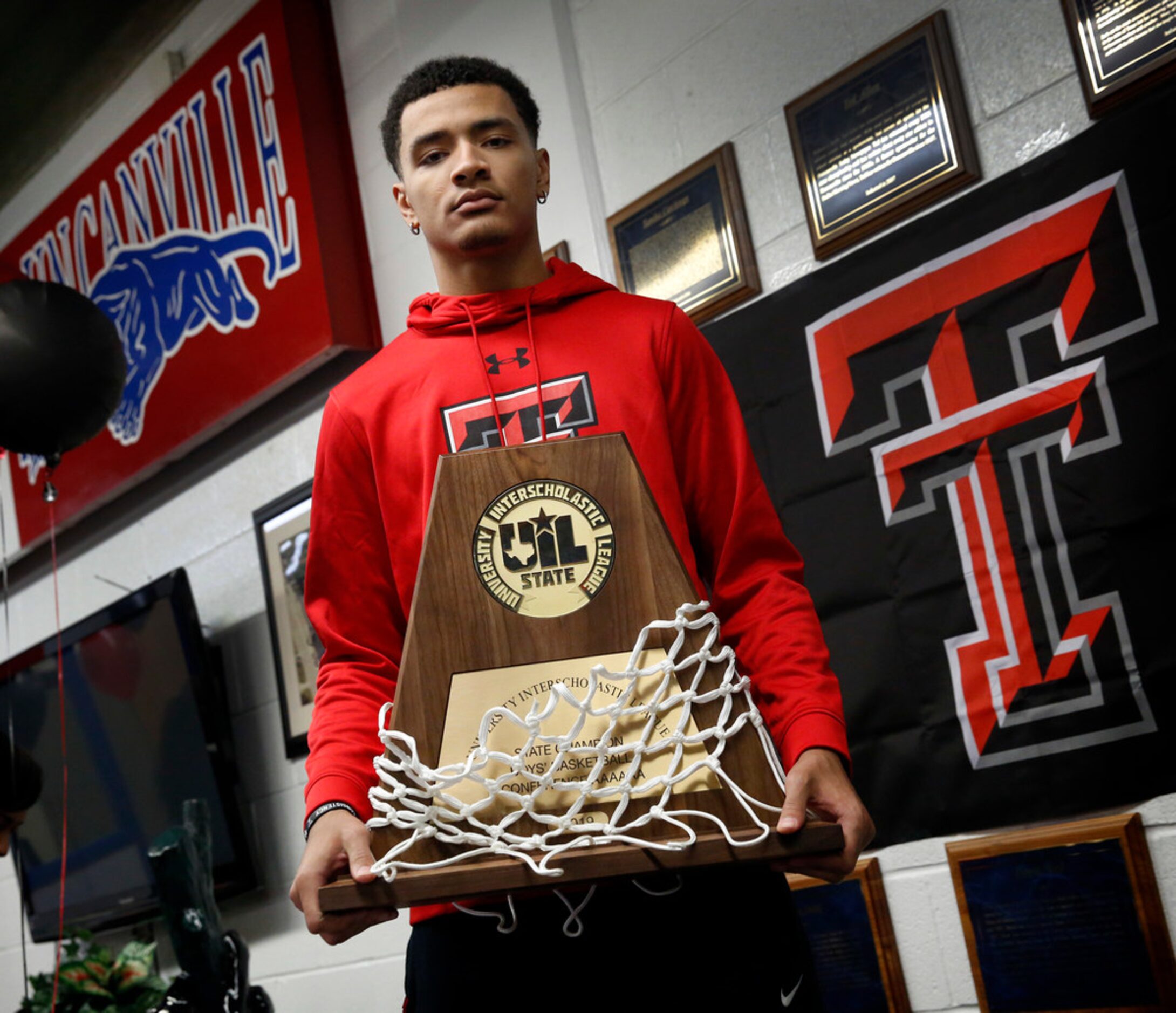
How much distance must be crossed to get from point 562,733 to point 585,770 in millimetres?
30

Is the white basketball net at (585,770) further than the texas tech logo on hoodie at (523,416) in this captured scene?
No

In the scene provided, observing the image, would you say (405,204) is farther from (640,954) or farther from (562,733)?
(640,954)

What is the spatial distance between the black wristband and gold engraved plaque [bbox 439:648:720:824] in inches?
3.9

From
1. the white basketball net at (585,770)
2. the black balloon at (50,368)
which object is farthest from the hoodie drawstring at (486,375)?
the black balloon at (50,368)

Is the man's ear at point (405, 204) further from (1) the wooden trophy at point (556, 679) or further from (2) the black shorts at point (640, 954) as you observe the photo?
(2) the black shorts at point (640, 954)

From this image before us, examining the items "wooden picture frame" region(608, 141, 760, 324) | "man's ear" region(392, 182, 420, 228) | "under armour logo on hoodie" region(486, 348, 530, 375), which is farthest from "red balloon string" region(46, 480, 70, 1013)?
"under armour logo on hoodie" region(486, 348, 530, 375)

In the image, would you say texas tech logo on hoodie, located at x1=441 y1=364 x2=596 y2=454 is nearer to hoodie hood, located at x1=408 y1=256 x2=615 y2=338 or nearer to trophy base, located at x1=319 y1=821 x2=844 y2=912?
hoodie hood, located at x1=408 y1=256 x2=615 y2=338

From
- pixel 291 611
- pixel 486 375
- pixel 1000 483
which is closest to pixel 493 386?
pixel 486 375

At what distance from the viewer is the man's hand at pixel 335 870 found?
75 cm

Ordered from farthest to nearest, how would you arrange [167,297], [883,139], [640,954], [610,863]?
[167,297] → [883,139] → [640,954] → [610,863]

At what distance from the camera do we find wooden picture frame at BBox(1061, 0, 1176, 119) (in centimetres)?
145

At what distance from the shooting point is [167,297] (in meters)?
3.15

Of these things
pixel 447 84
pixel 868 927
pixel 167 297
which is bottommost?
pixel 868 927

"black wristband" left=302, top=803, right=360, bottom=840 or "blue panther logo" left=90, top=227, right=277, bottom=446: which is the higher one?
"blue panther logo" left=90, top=227, right=277, bottom=446
